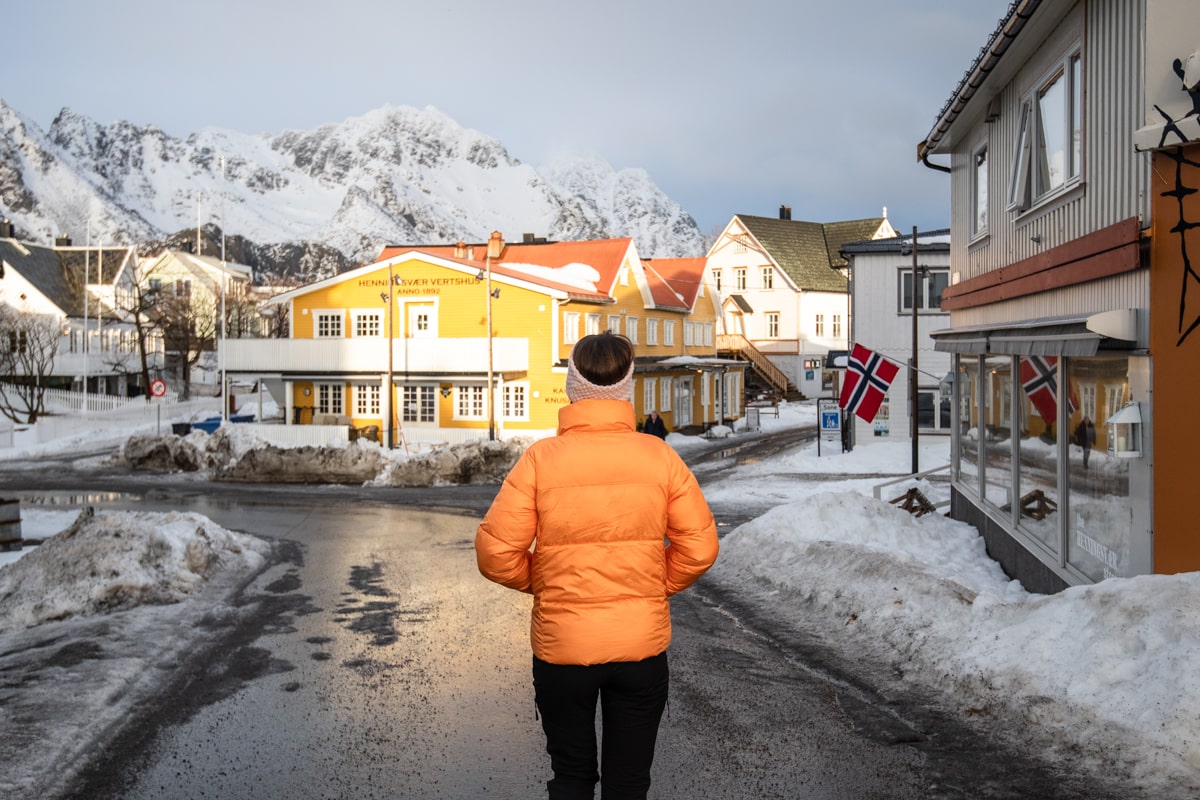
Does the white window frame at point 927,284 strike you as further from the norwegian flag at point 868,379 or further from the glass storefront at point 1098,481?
the glass storefront at point 1098,481

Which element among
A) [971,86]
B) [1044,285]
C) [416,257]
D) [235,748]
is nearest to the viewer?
[235,748]

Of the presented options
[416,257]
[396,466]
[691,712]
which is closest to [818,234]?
[416,257]

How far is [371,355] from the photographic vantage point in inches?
1401

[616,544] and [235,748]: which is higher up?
[616,544]

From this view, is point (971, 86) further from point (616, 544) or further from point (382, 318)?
point (382, 318)

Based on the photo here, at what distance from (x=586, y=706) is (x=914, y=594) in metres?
5.71

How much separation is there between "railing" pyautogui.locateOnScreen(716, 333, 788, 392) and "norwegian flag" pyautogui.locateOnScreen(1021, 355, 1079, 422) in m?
50.7

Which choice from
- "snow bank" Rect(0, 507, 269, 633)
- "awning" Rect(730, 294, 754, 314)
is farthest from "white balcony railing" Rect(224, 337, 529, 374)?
"awning" Rect(730, 294, 754, 314)

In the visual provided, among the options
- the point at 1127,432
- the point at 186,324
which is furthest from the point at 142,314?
the point at 1127,432

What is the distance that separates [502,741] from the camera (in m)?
6.15

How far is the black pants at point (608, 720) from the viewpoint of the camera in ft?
12.3

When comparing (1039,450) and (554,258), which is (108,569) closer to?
(1039,450)

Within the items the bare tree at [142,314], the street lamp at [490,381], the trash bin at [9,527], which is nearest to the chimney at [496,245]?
the street lamp at [490,381]

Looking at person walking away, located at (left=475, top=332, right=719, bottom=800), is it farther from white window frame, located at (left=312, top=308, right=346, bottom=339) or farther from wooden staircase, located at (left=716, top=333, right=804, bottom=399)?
wooden staircase, located at (left=716, top=333, right=804, bottom=399)
